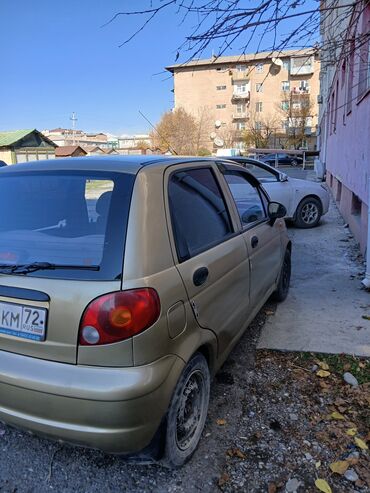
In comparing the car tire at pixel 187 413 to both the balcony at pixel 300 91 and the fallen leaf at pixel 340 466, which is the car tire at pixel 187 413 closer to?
the fallen leaf at pixel 340 466

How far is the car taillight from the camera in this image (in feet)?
5.76

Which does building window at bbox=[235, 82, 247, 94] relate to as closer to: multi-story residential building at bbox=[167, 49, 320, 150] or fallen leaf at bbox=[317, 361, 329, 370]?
multi-story residential building at bbox=[167, 49, 320, 150]

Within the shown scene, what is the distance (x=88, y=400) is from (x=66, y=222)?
932 millimetres

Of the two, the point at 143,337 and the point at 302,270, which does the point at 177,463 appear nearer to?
the point at 143,337

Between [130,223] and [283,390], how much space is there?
186 cm

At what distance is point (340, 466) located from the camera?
222cm

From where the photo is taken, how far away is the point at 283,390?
296 centimetres

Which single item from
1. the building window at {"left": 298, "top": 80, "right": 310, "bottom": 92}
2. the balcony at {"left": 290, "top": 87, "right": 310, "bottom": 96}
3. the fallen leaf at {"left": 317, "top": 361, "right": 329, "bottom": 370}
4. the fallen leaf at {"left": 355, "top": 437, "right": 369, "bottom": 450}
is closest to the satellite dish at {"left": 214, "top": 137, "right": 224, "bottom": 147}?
the balcony at {"left": 290, "top": 87, "right": 310, "bottom": 96}

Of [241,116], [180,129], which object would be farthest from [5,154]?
[241,116]

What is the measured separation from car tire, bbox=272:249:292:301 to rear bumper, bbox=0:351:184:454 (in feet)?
9.30

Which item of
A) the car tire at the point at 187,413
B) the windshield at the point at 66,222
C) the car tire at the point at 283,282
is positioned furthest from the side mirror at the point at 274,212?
the windshield at the point at 66,222

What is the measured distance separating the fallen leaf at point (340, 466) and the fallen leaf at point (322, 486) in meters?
0.11

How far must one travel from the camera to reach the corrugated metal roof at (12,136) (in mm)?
34438

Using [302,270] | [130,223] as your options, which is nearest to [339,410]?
[130,223]
